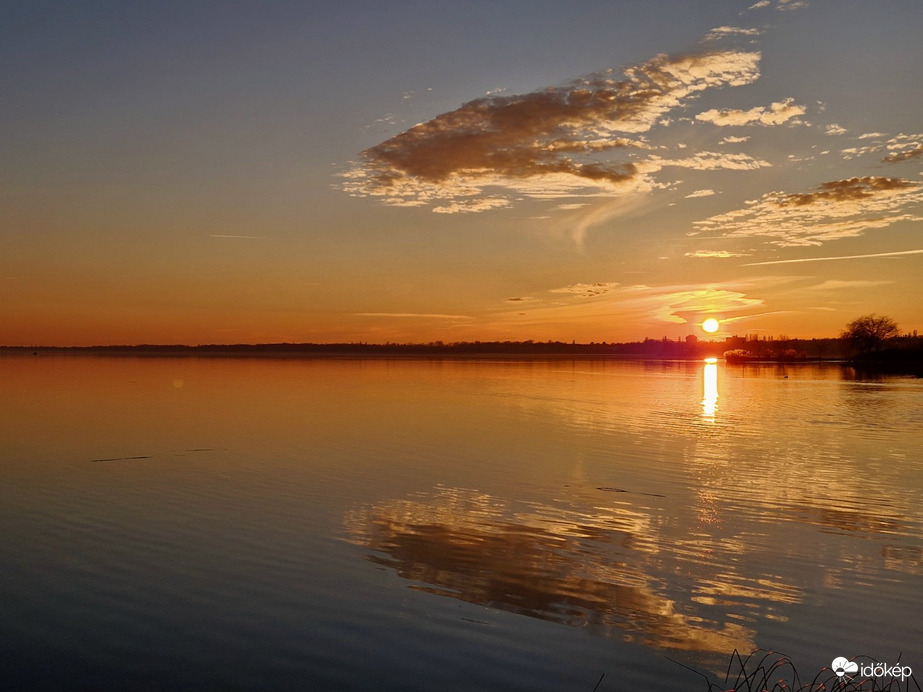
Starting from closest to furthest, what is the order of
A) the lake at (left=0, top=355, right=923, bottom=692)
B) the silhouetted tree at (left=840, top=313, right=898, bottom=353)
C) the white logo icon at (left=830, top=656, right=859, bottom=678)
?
1. the white logo icon at (left=830, top=656, right=859, bottom=678)
2. the lake at (left=0, top=355, right=923, bottom=692)
3. the silhouetted tree at (left=840, top=313, right=898, bottom=353)

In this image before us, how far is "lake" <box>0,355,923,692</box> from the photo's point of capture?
9.06 metres

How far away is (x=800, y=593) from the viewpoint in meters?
11.5

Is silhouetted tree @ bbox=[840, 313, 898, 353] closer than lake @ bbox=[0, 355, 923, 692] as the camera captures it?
No

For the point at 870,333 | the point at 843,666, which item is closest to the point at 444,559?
the point at 843,666

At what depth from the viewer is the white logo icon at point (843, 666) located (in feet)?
27.5

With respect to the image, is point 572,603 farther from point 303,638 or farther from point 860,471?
point 860,471

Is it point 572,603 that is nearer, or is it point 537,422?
point 572,603

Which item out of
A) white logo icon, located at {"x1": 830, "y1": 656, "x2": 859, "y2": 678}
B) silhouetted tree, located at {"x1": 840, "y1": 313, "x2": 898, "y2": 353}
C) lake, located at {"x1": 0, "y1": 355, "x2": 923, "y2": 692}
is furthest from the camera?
silhouetted tree, located at {"x1": 840, "y1": 313, "x2": 898, "y2": 353}

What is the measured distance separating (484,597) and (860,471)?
1783cm

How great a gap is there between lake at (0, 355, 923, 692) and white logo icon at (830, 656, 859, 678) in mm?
343

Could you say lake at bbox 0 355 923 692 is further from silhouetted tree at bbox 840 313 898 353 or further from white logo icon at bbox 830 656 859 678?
silhouetted tree at bbox 840 313 898 353

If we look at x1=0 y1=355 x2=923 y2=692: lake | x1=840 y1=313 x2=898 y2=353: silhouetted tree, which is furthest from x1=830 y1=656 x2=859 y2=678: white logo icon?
x1=840 y1=313 x2=898 y2=353: silhouetted tree

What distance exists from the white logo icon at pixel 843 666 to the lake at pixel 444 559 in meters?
0.34

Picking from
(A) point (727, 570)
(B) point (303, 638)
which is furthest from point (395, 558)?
(A) point (727, 570)
